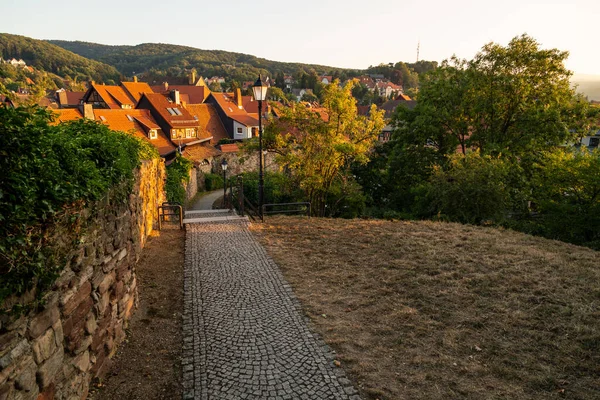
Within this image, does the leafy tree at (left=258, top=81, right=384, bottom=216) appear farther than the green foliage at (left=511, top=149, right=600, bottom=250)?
Yes

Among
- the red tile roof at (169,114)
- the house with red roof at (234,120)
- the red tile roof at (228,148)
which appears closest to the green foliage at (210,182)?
the red tile roof at (228,148)

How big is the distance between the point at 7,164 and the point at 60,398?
97.4 inches

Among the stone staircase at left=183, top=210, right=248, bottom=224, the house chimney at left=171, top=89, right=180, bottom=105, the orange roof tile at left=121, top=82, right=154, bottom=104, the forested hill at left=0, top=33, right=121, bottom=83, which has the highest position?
the forested hill at left=0, top=33, right=121, bottom=83

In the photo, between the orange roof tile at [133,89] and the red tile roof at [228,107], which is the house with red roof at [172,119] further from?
the orange roof tile at [133,89]

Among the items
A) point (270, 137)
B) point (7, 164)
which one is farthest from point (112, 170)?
point (270, 137)

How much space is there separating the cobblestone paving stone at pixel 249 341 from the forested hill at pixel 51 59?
154197mm

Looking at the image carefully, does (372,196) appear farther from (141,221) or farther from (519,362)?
(519,362)

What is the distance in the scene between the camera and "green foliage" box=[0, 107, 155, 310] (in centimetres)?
302

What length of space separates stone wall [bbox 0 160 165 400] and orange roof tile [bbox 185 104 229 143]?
129ft

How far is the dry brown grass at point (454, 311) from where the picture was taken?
5105 millimetres

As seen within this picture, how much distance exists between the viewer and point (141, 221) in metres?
10.2

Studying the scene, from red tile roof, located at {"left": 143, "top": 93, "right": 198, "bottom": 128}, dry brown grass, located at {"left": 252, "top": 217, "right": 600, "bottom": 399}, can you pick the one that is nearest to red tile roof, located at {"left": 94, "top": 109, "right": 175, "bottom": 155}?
red tile roof, located at {"left": 143, "top": 93, "right": 198, "bottom": 128}

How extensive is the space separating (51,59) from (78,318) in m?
184

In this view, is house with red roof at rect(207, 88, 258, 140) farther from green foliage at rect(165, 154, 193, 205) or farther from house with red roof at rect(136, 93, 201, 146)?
green foliage at rect(165, 154, 193, 205)
